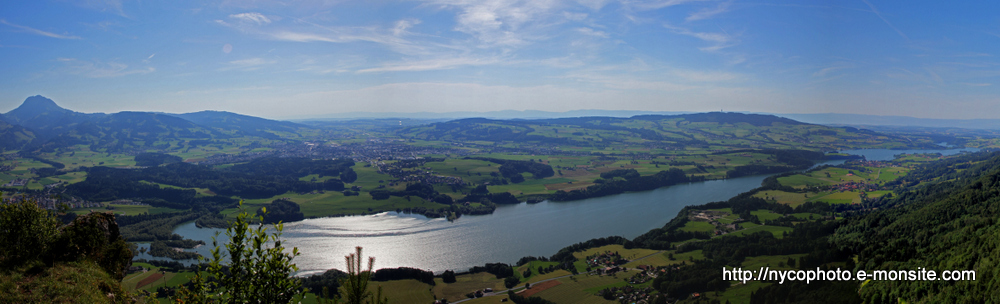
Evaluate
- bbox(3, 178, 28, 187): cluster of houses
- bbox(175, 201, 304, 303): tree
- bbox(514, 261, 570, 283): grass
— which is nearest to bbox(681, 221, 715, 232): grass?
bbox(514, 261, 570, 283): grass

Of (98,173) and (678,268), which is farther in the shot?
(98,173)

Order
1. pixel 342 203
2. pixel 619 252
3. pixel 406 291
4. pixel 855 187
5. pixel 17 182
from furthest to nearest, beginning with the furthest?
pixel 17 182
pixel 342 203
pixel 855 187
pixel 619 252
pixel 406 291

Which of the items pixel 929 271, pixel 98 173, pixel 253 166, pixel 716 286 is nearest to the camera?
pixel 929 271

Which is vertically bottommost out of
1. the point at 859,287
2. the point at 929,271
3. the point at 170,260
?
the point at 170,260

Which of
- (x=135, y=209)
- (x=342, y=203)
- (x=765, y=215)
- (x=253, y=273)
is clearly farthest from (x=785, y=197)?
(x=135, y=209)

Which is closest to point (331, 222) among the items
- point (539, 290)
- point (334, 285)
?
point (334, 285)

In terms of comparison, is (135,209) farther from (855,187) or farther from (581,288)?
(855,187)

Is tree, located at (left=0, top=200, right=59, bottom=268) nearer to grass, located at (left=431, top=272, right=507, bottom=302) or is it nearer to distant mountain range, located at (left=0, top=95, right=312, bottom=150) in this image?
grass, located at (left=431, top=272, right=507, bottom=302)

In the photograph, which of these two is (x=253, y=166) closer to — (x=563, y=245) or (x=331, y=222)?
Answer: (x=331, y=222)
